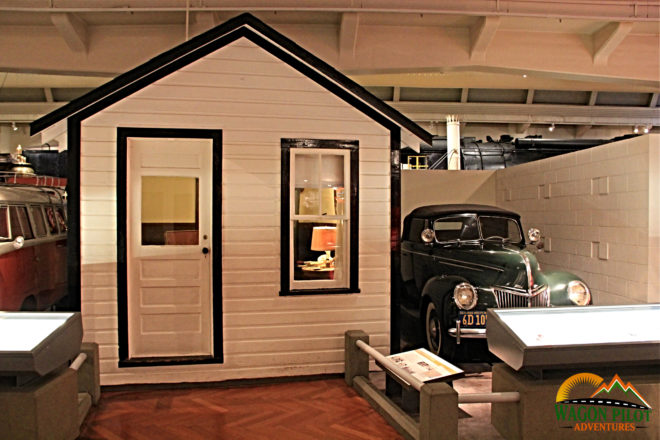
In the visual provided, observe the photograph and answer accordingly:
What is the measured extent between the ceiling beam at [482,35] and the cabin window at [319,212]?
3244mm

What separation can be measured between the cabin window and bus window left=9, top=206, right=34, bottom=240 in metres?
3.78

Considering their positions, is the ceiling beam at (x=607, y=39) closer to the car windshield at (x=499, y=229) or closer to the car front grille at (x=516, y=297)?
the car windshield at (x=499, y=229)

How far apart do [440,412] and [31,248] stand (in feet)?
19.7

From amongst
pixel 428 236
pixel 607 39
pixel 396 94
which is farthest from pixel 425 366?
pixel 396 94

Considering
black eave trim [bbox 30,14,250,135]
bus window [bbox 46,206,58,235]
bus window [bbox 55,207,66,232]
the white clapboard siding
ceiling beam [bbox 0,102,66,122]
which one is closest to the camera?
black eave trim [bbox 30,14,250,135]

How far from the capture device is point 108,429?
14.1 ft

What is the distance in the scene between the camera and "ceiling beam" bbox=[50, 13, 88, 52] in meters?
6.87

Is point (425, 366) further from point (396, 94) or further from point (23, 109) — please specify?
point (23, 109)

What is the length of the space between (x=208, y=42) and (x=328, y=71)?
140 centimetres

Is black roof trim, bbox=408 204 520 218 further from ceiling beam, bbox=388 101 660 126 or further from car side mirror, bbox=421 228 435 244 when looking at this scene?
ceiling beam, bbox=388 101 660 126

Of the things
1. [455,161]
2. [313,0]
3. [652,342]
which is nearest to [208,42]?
[313,0]

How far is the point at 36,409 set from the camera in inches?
134

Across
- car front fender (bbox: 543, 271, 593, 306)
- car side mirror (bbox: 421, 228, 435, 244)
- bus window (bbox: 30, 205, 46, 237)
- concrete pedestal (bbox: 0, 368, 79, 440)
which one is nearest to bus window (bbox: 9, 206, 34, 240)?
bus window (bbox: 30, 205, 46, 237)

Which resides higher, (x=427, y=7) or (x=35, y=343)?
(x=427, y=7)
